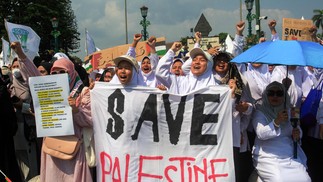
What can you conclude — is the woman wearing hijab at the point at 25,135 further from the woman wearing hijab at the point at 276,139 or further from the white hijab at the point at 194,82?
the woman wearing hijab at the point at 276,139

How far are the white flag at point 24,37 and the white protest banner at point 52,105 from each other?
3462 mm

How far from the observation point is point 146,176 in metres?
3.99

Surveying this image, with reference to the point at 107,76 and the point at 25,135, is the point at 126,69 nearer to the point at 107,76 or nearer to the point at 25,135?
the point at 25,135

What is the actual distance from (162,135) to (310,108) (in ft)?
6.24

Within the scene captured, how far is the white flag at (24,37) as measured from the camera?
714 centimetres

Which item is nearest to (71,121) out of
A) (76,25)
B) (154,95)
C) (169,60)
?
(154,95)

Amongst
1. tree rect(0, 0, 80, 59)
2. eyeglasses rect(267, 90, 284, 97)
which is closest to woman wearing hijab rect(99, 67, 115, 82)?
eyeglasses rect(267, 90, 284, 97)

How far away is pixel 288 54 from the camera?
3484 mm

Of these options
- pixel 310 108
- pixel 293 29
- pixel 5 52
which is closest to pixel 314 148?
pixel 310 108

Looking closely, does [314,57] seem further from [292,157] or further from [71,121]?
[71,121]

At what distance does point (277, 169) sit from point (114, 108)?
1811mm

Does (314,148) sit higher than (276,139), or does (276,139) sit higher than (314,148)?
(276,139)

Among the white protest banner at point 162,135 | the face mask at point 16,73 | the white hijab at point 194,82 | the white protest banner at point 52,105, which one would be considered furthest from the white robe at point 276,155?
the face mask at point 16,73

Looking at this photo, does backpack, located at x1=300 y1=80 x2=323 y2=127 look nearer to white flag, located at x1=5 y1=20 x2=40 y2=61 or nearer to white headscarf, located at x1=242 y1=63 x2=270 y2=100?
white headscarf, located at x1=242 y1=63 x2=270 y2=100
